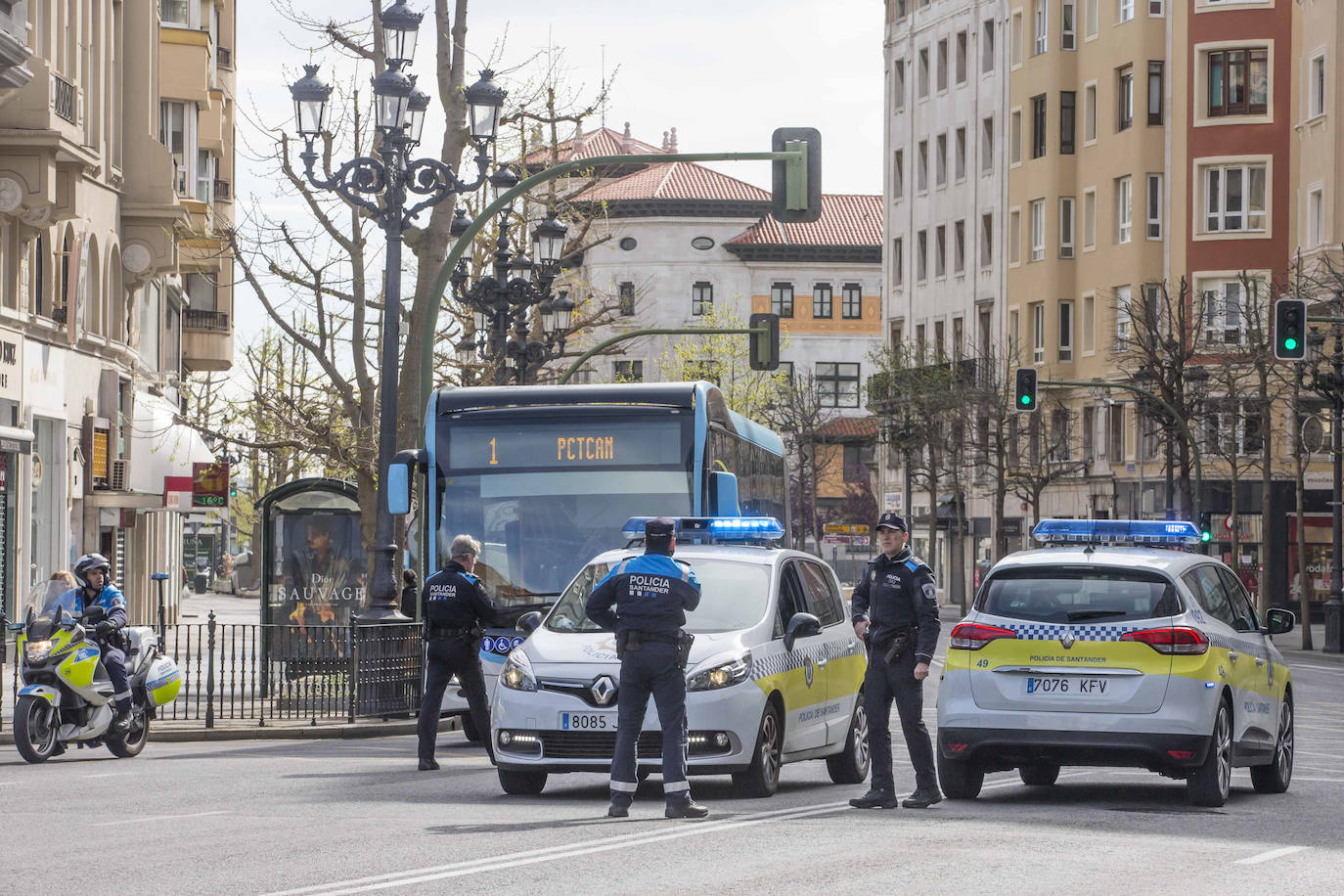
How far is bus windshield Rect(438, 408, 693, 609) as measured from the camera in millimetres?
20219

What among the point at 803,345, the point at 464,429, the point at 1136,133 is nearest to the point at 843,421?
the point at 803,345

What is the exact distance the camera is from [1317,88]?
55.7 metres

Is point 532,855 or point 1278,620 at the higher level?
point 1278,620

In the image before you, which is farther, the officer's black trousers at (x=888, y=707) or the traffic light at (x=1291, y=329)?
the traffic light at (x=1291, y=329)

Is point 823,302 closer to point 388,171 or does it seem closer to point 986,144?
point 986,144

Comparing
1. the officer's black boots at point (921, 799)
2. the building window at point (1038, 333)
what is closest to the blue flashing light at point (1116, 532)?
the officer's black boots at point (921, 799)

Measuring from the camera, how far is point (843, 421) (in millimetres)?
122875

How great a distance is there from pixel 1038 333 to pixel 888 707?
64742 millimetres

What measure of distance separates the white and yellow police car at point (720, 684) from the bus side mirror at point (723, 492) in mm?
3609

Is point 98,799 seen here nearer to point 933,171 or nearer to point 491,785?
point 491,785

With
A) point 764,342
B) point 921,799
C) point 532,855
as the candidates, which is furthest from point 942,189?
point 532,855

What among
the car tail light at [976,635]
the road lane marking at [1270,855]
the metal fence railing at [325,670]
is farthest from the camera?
the metal fence railing at [325,670]

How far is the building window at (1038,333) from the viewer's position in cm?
7725

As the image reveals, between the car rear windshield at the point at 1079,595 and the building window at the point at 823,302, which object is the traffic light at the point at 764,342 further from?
the building window at the point at 823,302
